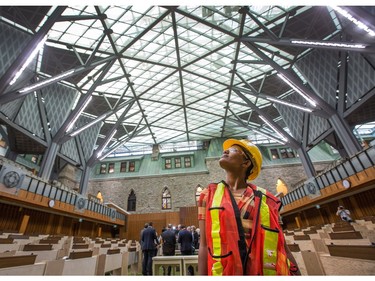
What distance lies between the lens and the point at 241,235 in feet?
3.86

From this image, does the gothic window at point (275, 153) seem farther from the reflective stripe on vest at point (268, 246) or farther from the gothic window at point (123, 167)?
the reflective stripe on vest at point (268, 246)

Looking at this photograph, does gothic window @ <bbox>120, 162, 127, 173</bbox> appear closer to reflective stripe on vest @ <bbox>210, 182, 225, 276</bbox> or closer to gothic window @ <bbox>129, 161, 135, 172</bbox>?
gothic window @ <bbox>129, 161, 135, 172</bbox>

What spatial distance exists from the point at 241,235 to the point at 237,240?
0.04m

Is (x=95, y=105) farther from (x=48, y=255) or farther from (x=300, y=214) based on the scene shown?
(x=300, y=214)

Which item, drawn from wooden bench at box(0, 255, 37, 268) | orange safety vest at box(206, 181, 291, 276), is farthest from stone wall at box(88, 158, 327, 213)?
orange safety vest at box(206, 181, 291, 276)

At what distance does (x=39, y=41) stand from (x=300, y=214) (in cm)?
2405

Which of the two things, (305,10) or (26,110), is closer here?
(305,10)

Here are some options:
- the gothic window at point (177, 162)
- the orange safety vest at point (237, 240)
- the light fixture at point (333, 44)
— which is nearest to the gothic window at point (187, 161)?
the gothic window at point (177, 162)

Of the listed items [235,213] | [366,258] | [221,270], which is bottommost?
[366,258]

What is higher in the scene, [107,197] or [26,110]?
[26,110]

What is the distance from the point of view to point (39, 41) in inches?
364

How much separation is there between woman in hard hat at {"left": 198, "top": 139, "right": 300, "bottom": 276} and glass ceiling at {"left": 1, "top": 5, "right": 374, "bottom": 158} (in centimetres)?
1314

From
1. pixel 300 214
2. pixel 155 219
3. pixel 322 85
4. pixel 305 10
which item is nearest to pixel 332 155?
pixel 300 214

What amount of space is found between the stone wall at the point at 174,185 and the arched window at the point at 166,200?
397 mm
